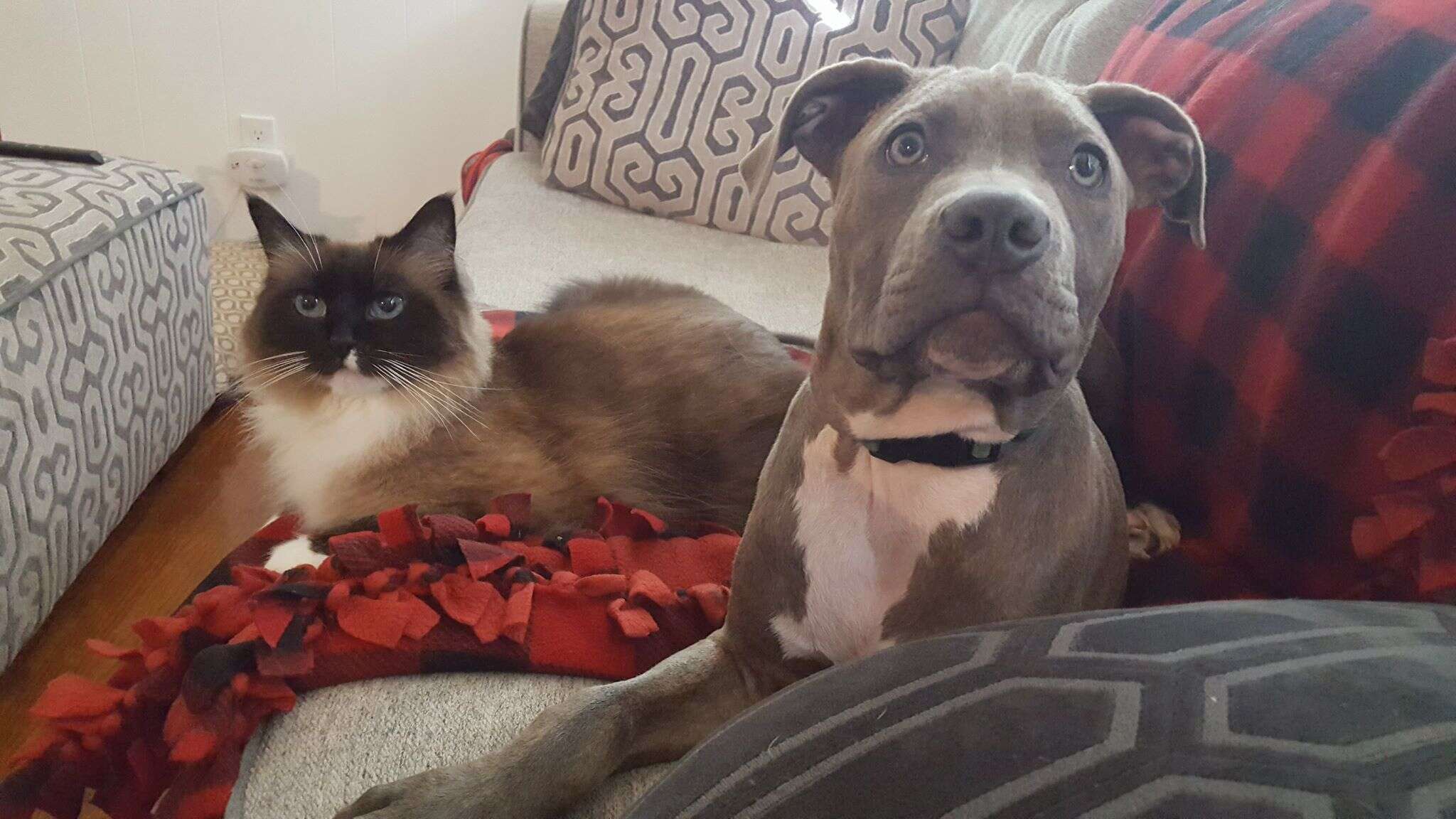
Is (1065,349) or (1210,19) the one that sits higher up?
(1210,19)

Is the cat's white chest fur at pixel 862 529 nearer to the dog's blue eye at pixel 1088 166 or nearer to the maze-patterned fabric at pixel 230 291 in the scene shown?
the dog's blue eye at pixel 1088 166

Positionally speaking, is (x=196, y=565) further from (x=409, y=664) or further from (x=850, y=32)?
(x=850, y=32)

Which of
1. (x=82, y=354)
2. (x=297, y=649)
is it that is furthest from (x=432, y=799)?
(x=82, y=354)

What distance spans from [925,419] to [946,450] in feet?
0.12

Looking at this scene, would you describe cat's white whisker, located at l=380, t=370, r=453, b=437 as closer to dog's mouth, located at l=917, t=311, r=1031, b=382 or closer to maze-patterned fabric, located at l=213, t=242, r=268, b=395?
dog's mouth, located at l=917, t=311, r=1031, b=382

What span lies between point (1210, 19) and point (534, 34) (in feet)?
6.49

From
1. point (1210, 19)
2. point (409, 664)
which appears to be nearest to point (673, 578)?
point (409, 664)

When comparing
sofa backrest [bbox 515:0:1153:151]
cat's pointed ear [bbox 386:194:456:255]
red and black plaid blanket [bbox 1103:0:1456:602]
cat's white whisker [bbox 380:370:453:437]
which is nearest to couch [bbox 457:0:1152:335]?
sofa backrest [bbox 515:0:1153:151]

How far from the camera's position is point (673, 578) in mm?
1223

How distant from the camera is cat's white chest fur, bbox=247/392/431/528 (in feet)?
4.84

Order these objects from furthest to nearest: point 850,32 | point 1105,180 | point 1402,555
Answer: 1. point 850,32
2. point 1105,180
3. point 1402,555

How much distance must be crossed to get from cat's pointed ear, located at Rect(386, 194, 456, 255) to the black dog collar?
35.8 inches

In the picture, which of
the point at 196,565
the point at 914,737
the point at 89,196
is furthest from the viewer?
the point at 196,565

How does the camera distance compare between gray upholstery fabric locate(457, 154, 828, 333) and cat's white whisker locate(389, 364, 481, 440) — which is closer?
cat's white whisker locate(389, 364, 481, 440)
